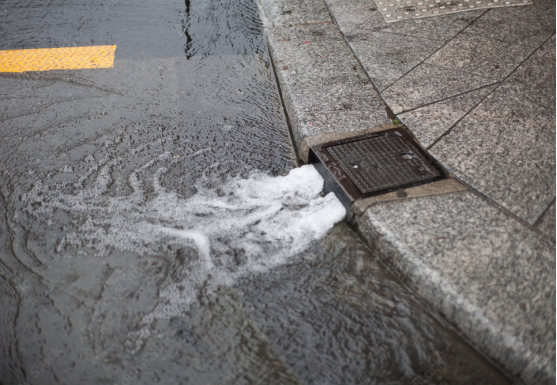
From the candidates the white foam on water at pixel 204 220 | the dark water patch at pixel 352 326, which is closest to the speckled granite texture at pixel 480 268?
the dark water patch at pixel 352 326

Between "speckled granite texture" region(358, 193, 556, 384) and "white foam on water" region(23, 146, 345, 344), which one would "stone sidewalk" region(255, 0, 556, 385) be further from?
"white foam on water" region(23, 146, 345, 344)

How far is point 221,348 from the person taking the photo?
1918 millimetres

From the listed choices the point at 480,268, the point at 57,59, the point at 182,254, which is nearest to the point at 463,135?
the point at 480,268

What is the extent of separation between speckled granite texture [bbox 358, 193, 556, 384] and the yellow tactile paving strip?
3.27 meters

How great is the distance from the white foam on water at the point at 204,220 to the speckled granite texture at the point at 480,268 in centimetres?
46

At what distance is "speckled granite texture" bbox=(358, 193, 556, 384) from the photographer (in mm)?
1771

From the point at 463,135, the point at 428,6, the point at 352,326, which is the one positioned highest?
the point at 428,6

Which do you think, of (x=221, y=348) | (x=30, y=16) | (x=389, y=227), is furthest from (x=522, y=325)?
(x=30, y=16)

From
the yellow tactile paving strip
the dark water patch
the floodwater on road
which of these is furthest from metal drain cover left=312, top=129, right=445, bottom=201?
the yellow tactile paving strip

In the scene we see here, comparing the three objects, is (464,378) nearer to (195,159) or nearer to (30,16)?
(195,159)

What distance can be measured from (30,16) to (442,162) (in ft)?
16.2

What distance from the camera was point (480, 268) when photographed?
6.52 feet

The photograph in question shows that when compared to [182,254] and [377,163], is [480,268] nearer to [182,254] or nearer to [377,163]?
[377,163]

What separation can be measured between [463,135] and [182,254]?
2.03m
